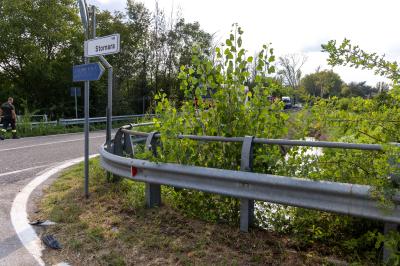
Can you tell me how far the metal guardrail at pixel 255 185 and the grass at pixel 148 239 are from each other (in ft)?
0.92

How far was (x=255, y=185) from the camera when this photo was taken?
11.8 ft

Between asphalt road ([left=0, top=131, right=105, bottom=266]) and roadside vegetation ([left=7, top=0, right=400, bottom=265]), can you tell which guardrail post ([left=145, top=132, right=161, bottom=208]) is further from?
asphalt road ([left=0, top=131, right=105, bottom=266])

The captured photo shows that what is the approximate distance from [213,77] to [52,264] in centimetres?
266

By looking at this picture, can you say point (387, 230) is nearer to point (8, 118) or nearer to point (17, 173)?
point (17, 173)

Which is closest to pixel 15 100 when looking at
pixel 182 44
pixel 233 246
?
pixel 182 44

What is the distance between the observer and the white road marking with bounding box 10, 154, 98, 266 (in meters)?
3.94

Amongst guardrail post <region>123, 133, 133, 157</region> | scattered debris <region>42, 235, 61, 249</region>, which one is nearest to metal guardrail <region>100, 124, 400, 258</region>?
guardrail post <region>123, 133, 133, 157</region>

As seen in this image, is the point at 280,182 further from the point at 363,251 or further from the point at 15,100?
the point at 15,100

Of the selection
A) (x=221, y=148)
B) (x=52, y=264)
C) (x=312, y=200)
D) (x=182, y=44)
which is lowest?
(x=52, y=264)

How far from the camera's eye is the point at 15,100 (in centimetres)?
2623

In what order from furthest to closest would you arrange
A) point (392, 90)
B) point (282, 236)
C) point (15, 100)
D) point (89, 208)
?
point (15, 100) → point (89, 208) → point (282, 236) → point (392, 90)

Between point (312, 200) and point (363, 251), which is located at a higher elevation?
point (312, 200)

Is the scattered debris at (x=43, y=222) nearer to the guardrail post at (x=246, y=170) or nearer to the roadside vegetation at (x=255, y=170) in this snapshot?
the roadside vegetation at (x=255, y=170)

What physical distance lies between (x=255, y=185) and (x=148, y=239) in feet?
4.15
